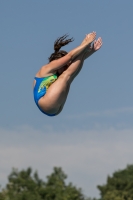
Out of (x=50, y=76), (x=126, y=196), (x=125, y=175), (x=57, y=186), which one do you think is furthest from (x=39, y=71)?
(x=125, y=175)

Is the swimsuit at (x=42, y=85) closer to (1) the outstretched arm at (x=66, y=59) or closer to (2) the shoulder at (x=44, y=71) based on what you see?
(2) the shoulder at (x=44, y=71)

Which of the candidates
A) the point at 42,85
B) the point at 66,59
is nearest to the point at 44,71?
the point at 42,85

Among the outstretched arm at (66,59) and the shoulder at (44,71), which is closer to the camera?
the outstretched arm at (66,59)

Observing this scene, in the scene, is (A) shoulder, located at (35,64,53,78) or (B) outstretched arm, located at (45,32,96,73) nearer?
(B) outstretched arm, located at (45,32,96,73)

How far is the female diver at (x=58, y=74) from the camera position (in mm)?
14594

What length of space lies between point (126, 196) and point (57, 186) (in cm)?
1151

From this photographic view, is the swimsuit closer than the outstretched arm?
No

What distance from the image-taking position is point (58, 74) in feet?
49.3

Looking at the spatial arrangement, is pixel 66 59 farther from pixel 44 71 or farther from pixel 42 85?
pixel 42 85

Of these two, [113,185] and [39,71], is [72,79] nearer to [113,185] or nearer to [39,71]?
[39,71]

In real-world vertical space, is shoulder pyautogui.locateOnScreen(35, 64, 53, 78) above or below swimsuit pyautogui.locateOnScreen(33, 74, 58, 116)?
above

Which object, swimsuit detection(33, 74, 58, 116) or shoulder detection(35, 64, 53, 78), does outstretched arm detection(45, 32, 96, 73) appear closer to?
shoulder detection(35, 64, 53, 78)

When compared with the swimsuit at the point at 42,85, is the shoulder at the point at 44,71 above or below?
above

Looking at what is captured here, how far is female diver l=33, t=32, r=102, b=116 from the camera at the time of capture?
47.9 feet
